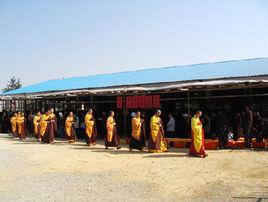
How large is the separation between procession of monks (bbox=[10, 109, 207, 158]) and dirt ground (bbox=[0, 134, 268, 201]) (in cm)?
52

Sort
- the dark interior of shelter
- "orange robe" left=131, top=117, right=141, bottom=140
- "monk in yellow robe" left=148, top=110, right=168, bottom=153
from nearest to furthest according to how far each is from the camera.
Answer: "monk in yellow robe" left=148, top=110, right=168, bottom=153 < "orange robe" left=131, top=117, right=141, bottom=140 < the dark interior of shelter

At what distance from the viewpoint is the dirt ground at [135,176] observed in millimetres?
6930

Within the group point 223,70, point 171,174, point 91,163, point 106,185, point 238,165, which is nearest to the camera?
point 106,185

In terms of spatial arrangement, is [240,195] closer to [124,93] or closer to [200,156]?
[200,156]

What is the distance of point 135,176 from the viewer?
8.74 meters

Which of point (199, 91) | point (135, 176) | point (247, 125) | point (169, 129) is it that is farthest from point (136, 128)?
point (199, 91)

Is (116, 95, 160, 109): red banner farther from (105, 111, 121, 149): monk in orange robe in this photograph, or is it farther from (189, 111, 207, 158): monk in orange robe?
(189, 111, 207, 158): monk in orange robe

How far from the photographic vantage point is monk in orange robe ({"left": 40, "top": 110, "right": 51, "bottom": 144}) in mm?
17312

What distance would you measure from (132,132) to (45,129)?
18.4 feet

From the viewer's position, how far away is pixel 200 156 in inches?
451

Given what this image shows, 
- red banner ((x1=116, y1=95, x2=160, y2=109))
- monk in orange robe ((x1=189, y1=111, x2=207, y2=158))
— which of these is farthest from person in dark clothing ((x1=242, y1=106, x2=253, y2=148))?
red banner ((x1=116, y1=95, x2=160, y2=109))

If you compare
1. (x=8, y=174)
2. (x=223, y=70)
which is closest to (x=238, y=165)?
(x=8, y=174)

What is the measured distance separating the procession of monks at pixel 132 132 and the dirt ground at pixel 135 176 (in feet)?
1.71

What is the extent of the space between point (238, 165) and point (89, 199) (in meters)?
4.61
